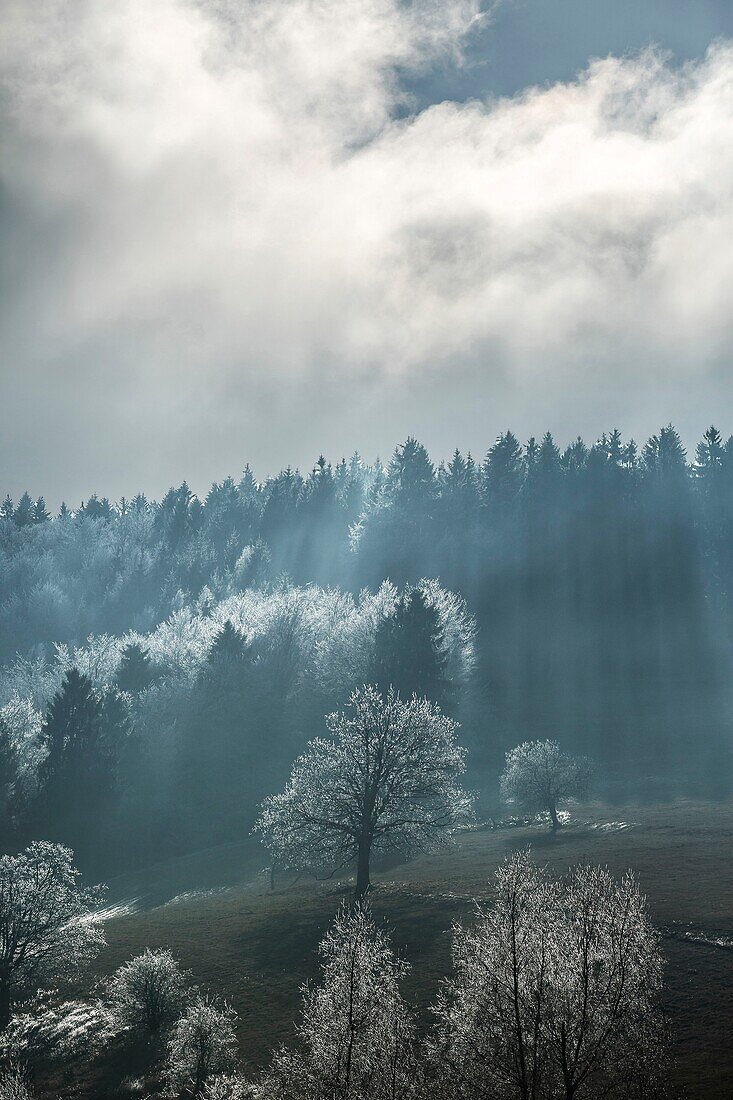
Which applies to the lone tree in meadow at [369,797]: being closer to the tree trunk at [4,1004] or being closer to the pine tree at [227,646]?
the tree trunk at [4,1004]

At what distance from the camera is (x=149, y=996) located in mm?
38531

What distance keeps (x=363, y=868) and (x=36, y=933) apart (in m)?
22.1

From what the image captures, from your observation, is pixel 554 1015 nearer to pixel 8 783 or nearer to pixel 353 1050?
pixel 353 1050

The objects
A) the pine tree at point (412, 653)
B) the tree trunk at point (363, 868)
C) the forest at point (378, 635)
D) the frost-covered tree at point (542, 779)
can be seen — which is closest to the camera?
the tree trunk at point (363, 868)

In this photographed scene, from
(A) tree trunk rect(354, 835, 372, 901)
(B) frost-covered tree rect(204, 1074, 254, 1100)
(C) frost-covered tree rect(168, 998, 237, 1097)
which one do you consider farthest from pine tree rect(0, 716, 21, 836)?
(B) frost-covered tree rect(204, 1074, 254, 1100)

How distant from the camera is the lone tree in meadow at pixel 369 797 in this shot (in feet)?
181

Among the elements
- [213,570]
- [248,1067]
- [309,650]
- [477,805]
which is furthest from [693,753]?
[213,570]

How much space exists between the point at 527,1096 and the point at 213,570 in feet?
558

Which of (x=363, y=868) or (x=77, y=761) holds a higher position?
(x=77, y=761)

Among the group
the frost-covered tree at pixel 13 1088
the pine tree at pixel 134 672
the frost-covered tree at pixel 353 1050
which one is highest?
the pine tree at pixel 134 672

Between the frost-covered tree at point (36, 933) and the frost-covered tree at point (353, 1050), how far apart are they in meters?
21.7

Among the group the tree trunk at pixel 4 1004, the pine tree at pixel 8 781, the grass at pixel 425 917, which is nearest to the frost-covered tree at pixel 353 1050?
the grass at pixel 425 917

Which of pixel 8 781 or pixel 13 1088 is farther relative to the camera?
pixel 8 781

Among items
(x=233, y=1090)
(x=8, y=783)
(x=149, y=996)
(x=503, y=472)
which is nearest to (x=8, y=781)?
(x=8, y=783)
